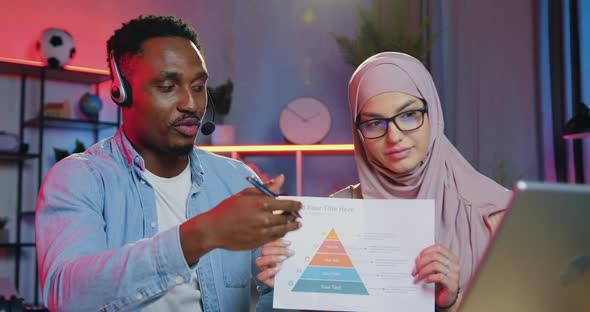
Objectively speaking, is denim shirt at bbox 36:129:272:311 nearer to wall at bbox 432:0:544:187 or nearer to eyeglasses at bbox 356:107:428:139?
eyeglasses at bbox 356:107:428:139

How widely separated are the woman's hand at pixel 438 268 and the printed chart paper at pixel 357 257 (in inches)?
0.8

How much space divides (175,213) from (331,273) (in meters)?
0.52

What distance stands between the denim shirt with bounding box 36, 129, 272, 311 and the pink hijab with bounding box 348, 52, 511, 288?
1.44 feet

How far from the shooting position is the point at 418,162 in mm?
1775

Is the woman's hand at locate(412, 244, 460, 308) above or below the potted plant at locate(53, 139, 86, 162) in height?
below

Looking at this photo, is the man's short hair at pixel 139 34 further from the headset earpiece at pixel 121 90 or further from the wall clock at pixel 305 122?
the wall clock at pixel 305 122

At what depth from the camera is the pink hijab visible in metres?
1.74

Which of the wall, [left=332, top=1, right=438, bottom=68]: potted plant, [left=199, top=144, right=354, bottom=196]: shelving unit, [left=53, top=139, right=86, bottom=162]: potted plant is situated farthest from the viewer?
[left=53, top=139, right=86, bottom=162]: potted plant

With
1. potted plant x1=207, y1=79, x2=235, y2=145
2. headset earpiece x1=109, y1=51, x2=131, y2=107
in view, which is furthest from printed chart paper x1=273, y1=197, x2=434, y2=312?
potted plant x1=207, y1=79, x2=235, y2=145

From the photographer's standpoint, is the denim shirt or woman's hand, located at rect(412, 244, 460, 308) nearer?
the denim shirt

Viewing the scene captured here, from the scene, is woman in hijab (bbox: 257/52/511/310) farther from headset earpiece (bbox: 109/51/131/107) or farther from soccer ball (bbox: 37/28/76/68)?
soccer ball (bbox: 37/28/76/68)

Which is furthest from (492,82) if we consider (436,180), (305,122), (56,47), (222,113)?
(56,47)

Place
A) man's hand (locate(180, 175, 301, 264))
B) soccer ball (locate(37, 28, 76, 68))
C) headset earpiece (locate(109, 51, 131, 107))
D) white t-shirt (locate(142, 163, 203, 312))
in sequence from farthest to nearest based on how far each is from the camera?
A: soccer ball (locate(37, 28, 76, 68))
headset earpiece (locate(109, 51, 131, 107))
white t-shirt (locate(142, 163, 203, 312))
man's hand (locate(180, 175, 301, 264))

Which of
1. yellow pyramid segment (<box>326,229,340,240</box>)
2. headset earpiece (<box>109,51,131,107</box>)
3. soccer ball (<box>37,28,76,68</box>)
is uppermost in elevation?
soccer ball (<box>37,28,76,68</box>)
